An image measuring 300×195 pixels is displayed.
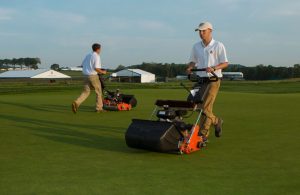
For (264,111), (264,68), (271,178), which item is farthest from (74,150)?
(264,68)

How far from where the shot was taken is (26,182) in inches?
192

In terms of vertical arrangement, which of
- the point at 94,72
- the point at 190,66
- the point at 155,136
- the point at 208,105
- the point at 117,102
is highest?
the point at 190,66

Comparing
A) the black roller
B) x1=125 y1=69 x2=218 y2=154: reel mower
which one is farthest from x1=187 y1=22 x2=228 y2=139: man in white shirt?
the black roller

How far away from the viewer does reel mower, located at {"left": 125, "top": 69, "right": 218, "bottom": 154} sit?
21.9 ft

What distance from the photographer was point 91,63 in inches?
547

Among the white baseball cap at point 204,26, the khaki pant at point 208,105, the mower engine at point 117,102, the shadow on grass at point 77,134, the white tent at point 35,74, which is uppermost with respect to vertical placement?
the white baseball cap at point 204,26

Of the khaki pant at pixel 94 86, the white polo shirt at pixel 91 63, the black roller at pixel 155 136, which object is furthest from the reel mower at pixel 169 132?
the white polo shirt at pixel 91 63

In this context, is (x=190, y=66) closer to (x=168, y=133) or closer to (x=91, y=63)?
(x=168, y=133)

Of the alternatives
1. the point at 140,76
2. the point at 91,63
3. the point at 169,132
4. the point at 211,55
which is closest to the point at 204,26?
the point at 211,55

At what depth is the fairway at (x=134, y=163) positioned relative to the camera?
15.6 feet

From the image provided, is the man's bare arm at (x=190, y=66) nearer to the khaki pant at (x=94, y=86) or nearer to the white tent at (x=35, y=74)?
the khaki pant at (x=94, y=86)

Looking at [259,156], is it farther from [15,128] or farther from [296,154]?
[15,128]

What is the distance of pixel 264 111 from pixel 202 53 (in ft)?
21.4

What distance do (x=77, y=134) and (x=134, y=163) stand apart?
315 cm
